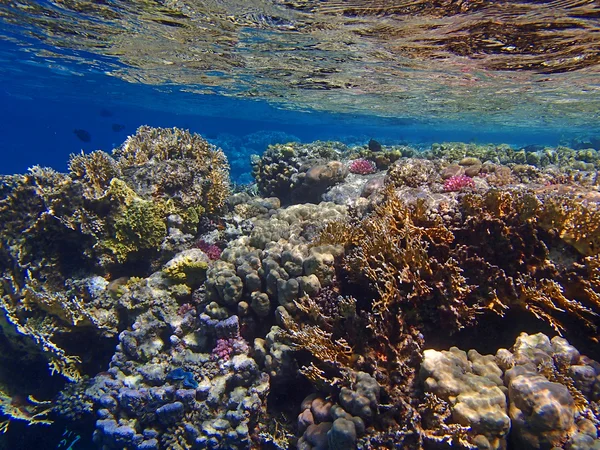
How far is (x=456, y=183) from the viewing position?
6.76 m

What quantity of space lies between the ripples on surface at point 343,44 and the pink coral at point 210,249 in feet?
25.3

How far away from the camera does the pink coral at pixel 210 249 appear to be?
7.65m

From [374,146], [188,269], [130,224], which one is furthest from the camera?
[374,146]

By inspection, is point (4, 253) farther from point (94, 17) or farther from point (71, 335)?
point (94, 17)

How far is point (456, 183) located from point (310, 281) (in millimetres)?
3842

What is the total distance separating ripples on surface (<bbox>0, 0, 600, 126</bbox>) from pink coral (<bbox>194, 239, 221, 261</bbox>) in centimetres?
770

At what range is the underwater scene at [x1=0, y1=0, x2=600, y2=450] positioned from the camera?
3.67m

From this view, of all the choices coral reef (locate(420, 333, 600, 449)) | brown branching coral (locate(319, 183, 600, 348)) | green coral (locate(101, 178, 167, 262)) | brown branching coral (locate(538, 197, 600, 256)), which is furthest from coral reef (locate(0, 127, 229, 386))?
brown branching coral (locate(538, 197, 600, 256))

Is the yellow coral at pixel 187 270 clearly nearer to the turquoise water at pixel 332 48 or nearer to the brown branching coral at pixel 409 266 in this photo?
the brown branching coral at pixel 409 266

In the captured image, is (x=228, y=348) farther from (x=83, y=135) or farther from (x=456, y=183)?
(x=83, y=135)

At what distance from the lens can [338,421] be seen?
3.57 metres

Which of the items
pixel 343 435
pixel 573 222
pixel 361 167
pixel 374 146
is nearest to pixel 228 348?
pixel 343 435

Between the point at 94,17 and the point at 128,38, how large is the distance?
2241 millimetres

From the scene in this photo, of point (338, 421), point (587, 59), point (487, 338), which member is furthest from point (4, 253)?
point (587, 59)
